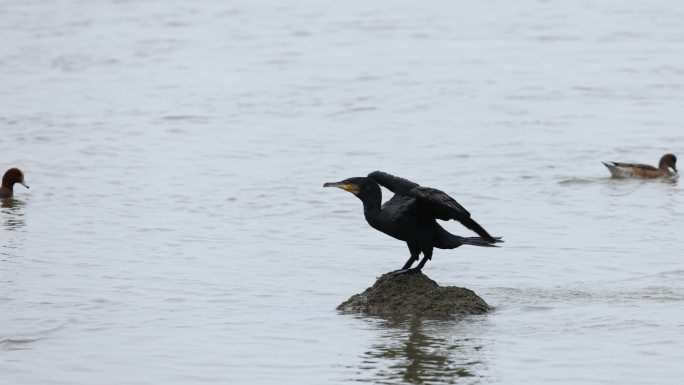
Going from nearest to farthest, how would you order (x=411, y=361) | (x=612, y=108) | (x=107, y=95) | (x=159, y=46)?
(x=411, y=361)
(x=612, y=108)
(x=107, y=95)
(x=159, y=46)

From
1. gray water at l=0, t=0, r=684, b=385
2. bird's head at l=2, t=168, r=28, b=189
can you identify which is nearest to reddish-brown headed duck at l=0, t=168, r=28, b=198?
bird's head at l=2, t=168, r=28, b=189

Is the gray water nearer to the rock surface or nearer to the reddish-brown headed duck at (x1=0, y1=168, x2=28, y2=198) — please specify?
the rock surface

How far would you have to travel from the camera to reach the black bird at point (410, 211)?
945cm

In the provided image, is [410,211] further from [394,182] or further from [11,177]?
[11,177]

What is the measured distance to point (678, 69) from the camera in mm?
24969

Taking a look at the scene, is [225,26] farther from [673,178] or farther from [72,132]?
[673,178]

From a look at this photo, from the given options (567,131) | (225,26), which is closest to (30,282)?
(567,131)

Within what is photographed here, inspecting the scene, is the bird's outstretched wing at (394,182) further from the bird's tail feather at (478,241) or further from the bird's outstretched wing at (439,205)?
the bird's tail feather at (478,241)

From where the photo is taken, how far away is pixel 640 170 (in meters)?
17.2

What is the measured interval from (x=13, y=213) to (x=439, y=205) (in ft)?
25.5

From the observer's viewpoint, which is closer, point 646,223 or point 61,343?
point 61,343

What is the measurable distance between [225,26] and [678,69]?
12.8 m

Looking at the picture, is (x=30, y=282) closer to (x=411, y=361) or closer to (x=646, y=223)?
(x=411, y=361)

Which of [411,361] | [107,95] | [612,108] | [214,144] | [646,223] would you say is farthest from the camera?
[107,95]
